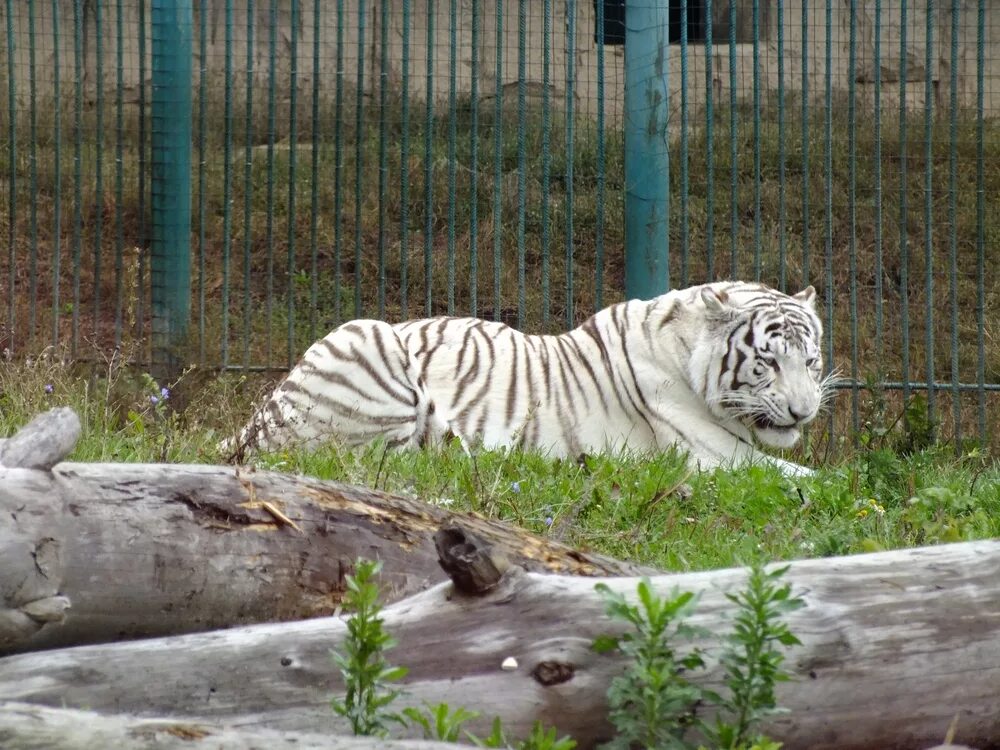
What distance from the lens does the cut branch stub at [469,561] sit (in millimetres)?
2547

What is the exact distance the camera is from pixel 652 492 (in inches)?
199

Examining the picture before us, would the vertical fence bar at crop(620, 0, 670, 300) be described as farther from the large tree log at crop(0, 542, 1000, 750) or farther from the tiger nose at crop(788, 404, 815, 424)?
the large tree log at crop(0, 542, 1000, 750)

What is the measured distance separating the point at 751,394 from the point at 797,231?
5065 mm

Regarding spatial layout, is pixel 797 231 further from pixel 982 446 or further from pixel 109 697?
pixel 109 697

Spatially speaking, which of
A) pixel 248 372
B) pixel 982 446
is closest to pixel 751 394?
pixel 982 446

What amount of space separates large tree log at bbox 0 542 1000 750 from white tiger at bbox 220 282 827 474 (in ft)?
12.9

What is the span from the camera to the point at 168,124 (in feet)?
26.8

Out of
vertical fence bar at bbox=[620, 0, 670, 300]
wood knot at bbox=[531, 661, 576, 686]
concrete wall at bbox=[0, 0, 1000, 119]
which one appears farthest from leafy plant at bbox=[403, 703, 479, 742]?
concrete wall at bbox=[0, 0, 1000, 119]

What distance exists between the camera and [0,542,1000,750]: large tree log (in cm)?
249

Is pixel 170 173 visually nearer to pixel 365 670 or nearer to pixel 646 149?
pixel 646 149

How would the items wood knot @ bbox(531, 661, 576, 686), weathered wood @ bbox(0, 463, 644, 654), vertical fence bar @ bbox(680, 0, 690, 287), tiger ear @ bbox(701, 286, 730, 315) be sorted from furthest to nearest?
1. vertical fence bar @ bbox(680, 0, 690, 287)
2. tiger ear @ bbox(701, 286, 730, 315)
3. weathered wood @ bbox(0, 463, 644, 654)
4. wood knot @ bbox(531, 661, 576, 686)

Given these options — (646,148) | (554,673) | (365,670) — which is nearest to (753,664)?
(554,673)

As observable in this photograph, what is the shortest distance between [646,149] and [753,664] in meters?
5.79

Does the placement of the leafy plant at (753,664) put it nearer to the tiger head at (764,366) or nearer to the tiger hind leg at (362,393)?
the tiger hind leg at (362,393)
